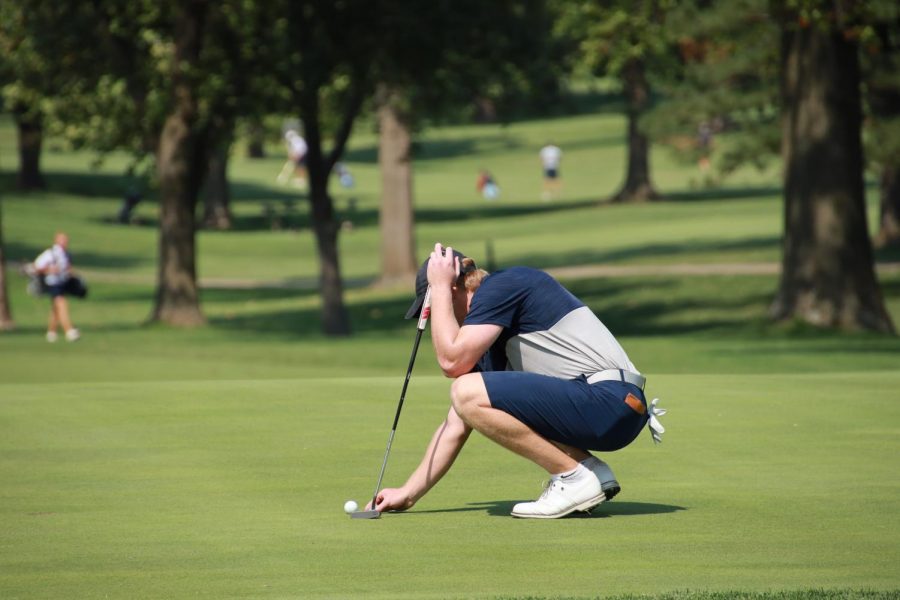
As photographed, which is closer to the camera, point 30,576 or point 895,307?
point 30,576

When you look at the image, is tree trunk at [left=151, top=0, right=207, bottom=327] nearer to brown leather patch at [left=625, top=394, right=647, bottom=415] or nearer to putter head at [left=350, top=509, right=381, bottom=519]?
putter head at [left=350, top=509, right=381, bottom=519]

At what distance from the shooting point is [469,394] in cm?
784

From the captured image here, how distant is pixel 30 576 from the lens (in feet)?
21.8

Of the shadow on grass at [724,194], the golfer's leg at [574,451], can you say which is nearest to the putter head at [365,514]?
the golfer's leg at [574,451]

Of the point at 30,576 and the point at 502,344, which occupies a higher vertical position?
the point at 502,344

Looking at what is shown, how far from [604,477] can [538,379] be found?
572 mm

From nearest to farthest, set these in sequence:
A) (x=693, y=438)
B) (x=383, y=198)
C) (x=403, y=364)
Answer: (x=693, y=438)
(x=403, y=364)
(x=383, y=198)

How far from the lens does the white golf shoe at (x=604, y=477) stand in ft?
26.0

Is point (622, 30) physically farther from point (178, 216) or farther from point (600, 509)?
point (600, 509)

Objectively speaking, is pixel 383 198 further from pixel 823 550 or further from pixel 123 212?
pixel 823 550

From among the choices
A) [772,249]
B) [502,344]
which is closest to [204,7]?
[772,249]

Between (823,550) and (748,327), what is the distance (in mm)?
20786

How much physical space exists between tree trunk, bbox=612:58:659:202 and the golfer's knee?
42.0 meters

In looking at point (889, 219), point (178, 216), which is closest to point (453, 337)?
point (178, 216)
